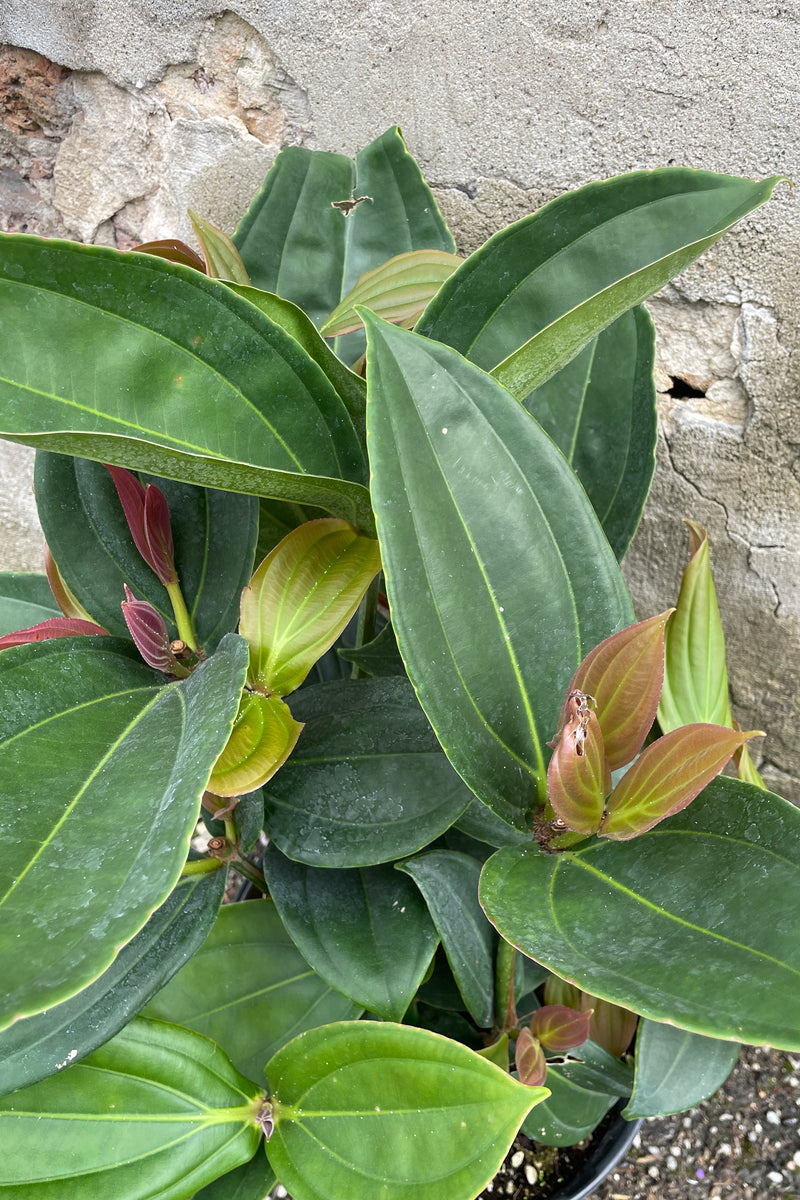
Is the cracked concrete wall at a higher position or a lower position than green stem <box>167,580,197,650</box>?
higher

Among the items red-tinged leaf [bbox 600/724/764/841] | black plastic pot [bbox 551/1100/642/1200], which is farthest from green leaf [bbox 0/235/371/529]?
black plastic pot [bbox 551/1100/642/1200]

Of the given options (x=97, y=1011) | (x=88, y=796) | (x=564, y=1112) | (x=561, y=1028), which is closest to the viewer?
(x=88, y=796)

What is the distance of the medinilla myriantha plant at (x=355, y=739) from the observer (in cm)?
36

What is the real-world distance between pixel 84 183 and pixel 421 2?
0.49m

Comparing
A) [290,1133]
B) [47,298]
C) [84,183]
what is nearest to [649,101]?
[47,298]

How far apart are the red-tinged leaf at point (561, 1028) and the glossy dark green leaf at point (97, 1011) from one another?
0.87ft

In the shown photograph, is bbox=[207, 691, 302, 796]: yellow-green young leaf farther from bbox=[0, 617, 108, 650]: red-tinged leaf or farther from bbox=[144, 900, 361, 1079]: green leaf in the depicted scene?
bbox=[144, 900, 361, 1079]: green leaf

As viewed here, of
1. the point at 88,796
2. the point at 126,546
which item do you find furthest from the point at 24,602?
the point at 88,796

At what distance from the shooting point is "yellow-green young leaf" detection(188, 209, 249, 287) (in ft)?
1.92

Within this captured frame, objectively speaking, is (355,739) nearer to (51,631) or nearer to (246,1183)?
(51,631)

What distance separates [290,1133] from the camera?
1.75 ft

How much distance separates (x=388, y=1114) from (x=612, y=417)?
20.7 inches

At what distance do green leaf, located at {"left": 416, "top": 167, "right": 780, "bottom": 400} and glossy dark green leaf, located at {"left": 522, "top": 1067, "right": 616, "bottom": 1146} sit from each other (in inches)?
22.9

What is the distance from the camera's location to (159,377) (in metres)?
0.42
